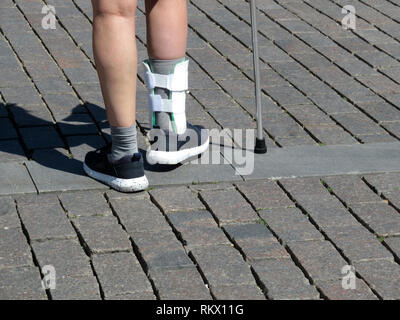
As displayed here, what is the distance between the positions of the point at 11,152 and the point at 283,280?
5.79 ft

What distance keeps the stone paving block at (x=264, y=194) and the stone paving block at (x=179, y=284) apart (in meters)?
0.69

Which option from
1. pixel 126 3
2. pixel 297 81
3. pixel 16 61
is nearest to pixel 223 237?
pixel 126 3

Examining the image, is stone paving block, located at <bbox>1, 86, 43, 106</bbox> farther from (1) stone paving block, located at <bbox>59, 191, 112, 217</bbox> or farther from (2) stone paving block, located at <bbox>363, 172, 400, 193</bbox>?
(2) stone paving block, located at <bbox>363, 172, 400, 193</bbox>

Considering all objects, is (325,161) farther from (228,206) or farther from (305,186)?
(228,206)

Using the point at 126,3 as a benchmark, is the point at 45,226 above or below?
below

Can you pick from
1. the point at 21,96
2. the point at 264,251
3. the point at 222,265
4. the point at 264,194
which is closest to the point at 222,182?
the point at 264,194

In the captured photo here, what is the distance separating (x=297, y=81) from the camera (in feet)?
19.8

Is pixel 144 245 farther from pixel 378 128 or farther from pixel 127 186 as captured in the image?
pixel 378 128

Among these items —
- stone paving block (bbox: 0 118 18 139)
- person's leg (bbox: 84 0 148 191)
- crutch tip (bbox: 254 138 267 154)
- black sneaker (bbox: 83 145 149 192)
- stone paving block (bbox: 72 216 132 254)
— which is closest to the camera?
stone paving block (bbox: 72 216 132 254)

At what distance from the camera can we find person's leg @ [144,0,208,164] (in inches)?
182

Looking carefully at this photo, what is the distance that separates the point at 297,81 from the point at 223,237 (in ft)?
6.79

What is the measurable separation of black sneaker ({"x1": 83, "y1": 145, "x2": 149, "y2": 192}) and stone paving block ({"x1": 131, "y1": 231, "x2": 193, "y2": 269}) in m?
0.40

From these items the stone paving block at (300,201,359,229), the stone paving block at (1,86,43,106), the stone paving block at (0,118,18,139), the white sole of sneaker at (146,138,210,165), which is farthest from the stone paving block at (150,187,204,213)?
the stone paving block at (1,86,43,106)
